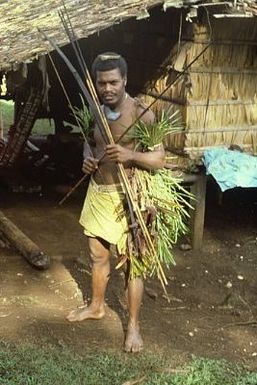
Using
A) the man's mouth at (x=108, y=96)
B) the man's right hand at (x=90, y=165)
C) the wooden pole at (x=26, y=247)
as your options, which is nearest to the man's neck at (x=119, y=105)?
the man's mouth at (x=108, y=96)

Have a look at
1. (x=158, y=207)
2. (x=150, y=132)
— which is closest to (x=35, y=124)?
(x=158, y=207)

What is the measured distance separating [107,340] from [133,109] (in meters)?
1.80

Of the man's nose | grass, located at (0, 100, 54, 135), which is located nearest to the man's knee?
the man's nose

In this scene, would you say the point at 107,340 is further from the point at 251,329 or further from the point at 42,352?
the point at 251,329

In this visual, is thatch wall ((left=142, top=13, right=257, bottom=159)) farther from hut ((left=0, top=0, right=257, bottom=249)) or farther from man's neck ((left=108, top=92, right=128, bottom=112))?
man's neck ((left=108, top=92, right=128, bottom=112))

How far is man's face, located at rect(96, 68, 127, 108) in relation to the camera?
416cm

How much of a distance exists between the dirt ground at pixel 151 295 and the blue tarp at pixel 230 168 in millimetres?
1001

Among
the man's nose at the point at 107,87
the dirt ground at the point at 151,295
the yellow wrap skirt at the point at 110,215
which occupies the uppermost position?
the man's nose at the point at 107,87

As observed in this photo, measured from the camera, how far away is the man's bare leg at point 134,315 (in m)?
4.46

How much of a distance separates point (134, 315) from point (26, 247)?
205 cm

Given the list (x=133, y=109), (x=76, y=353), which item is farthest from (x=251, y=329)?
(x=133, y=109)

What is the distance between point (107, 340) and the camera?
4711 mm

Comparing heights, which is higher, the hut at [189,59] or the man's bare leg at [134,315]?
the hut at [189,59]

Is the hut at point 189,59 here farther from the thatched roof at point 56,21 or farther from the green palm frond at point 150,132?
the green palm frond at point 150,132
